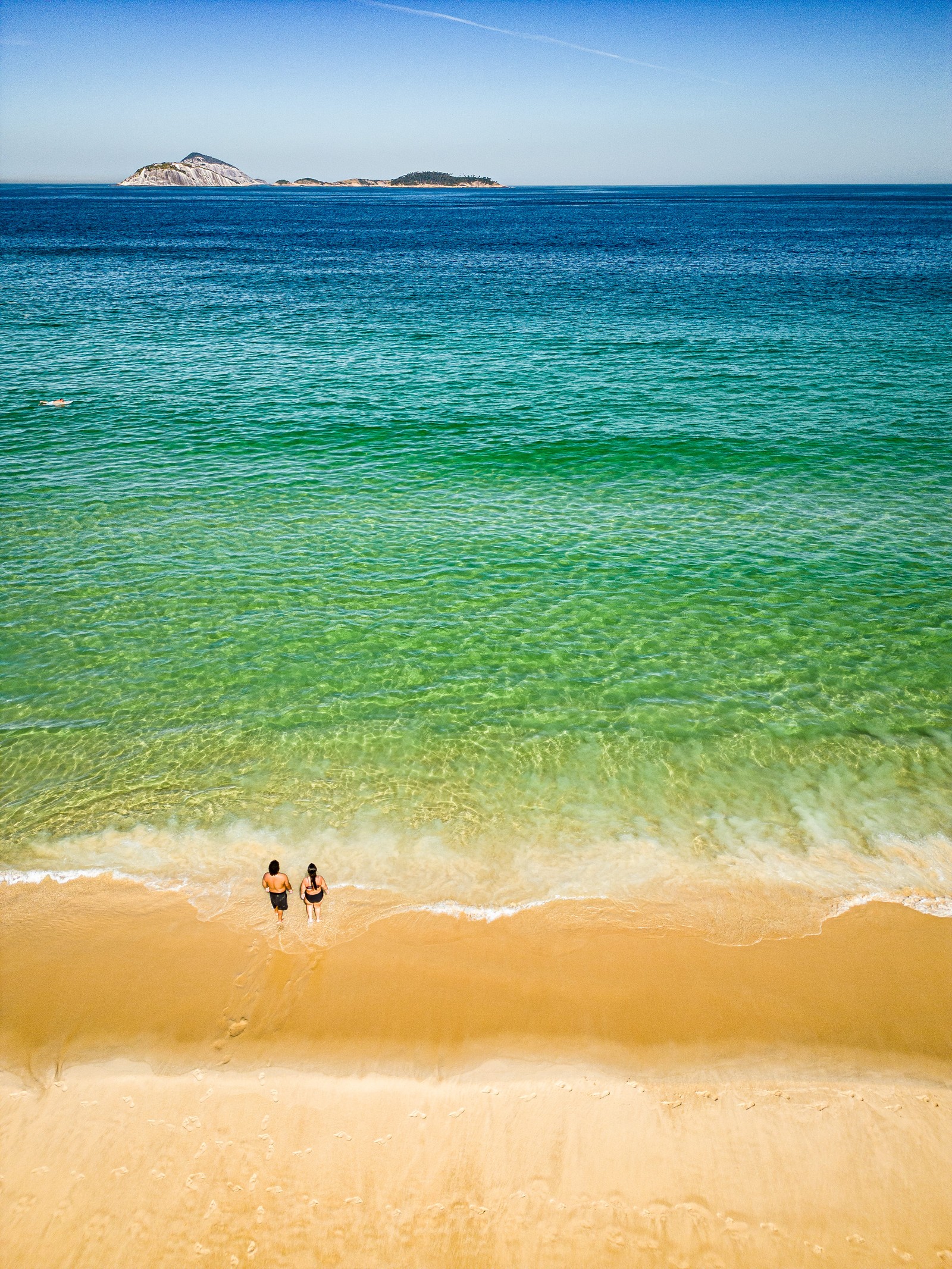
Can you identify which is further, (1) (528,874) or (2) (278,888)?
(1) (528,874)

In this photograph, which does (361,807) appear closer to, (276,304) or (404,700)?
(404,700)

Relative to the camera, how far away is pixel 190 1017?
10578 millimetres

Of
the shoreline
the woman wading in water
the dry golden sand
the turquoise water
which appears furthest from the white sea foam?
the woman wading in water

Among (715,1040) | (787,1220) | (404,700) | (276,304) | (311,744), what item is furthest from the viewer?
(276,304)

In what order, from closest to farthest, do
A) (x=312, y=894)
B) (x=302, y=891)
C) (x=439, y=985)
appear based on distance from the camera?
(x=439, y=985), (x=312, y=894), (x=302, y=891)

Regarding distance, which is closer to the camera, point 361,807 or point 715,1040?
point 715,1040

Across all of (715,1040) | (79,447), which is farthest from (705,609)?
(79,447)

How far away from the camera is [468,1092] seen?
970 cm

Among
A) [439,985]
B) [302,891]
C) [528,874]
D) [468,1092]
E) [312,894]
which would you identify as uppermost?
[312,894]

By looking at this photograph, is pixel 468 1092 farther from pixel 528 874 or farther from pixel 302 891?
pixel 302 891

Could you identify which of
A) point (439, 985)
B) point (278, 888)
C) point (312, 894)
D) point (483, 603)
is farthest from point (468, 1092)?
point (483, 603)

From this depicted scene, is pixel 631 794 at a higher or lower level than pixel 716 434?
lower

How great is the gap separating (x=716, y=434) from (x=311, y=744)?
23.9 m

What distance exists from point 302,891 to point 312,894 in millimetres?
282
